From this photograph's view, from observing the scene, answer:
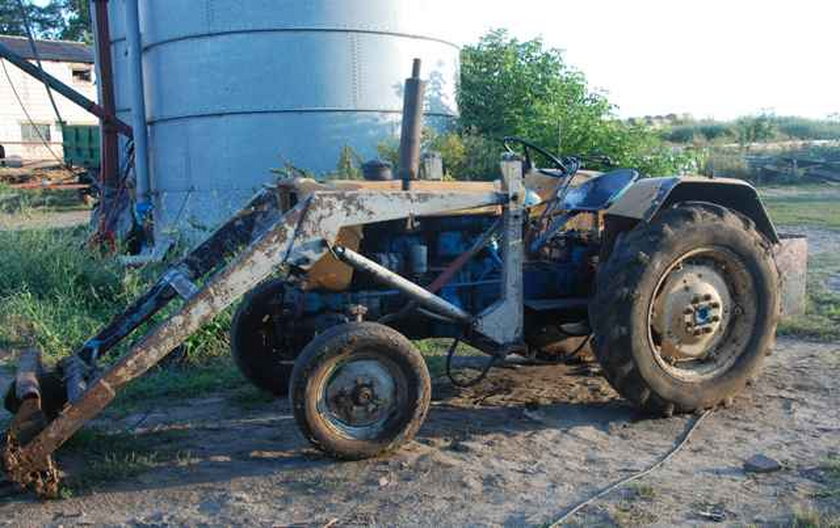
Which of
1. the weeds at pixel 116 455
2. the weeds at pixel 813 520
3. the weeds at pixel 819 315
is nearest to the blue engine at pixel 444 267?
the weeds at pixel 116 455

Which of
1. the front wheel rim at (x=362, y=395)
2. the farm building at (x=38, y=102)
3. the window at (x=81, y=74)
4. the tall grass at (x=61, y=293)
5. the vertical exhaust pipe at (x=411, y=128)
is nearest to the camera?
the front wheel rim at (x=362, y=395)

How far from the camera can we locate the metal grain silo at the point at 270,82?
1157 cm

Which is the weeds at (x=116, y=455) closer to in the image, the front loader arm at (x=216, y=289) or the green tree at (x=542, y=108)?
the front loader arm at (x=216, y=289)

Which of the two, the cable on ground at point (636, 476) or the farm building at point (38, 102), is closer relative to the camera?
the cable on ground at point (636, 476)

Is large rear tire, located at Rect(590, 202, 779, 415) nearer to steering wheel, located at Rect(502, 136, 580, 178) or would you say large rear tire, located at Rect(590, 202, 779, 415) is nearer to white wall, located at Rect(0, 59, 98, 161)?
steering wheel, located at Rect(502, 136, 580, 178)

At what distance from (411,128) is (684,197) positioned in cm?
180

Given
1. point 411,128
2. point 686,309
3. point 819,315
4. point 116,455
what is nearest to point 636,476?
point 686,309

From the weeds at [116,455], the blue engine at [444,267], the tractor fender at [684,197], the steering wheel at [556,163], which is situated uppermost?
the steering wheel at [556,163]

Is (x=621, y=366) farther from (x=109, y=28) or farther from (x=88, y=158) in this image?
(x=88, y=158)

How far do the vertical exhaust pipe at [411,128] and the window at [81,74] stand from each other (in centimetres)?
3746

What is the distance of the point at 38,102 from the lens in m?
38.7

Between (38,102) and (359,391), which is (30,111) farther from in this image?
(359,391)

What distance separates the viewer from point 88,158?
81.4 feet

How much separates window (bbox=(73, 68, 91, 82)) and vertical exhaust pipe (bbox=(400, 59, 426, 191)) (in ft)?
123
